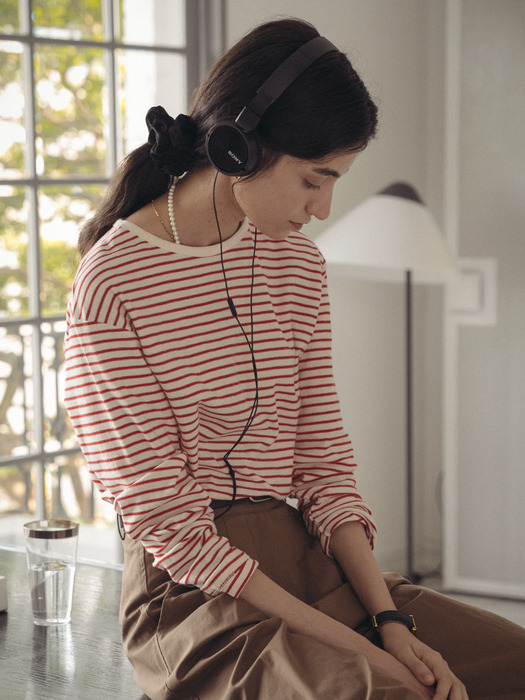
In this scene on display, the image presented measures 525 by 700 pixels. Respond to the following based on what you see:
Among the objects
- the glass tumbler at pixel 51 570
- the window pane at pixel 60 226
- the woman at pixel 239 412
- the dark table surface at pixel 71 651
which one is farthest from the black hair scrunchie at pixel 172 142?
the window pane at pixel 60 226

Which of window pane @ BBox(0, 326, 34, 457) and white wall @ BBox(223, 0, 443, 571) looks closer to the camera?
window pane @ BBox(0, 326, 34, 457)

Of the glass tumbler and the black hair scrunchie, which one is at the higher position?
the black hair scrunchie

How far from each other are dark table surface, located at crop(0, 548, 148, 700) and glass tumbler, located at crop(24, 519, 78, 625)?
0.03 meters

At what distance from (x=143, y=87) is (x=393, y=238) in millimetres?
851

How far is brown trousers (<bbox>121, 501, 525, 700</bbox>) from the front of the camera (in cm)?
104

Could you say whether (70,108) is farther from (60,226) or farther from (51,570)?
(51,570)

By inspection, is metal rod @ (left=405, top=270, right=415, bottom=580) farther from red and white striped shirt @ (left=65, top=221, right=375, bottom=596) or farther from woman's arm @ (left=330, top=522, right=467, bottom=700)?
woman's arm @ (left=330, top=522, right=467, bottom=700)

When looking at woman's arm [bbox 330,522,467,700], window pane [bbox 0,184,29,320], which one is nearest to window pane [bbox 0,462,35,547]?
window pane [bbox 0,184,29,320]

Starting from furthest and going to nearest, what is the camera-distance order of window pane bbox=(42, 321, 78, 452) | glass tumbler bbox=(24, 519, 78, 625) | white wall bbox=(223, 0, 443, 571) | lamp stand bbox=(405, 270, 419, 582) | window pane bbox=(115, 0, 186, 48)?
white wall bbox=(223, 0, 443, 571) < lamp stand bbox=(405, 270, 419, 582) < window pane bbox=(115, 0, 186, 48) < window pane bbox=(42, 321, 78, 452) < glass tumbler bbox=(24, 519, 78, 625)

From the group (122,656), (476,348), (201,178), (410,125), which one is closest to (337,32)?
(410,125)

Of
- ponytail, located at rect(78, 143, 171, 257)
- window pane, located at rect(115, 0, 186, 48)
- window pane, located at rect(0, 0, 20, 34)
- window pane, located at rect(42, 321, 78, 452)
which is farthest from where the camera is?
window pane, located at rect(115, 0, 186, 48)

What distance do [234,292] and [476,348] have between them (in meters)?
1.81

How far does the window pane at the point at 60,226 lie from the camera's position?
252 cm

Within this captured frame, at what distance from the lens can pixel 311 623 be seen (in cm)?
116
